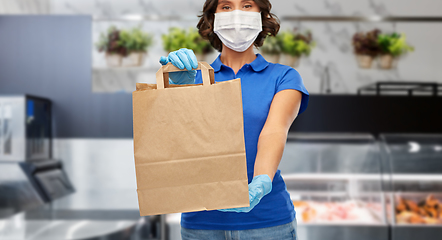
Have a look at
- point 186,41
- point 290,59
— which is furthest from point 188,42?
point 290,59

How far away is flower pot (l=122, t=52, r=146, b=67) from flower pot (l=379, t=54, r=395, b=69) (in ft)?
5.96

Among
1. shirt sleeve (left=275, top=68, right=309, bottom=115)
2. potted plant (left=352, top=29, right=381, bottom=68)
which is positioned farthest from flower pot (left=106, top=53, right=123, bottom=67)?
shirt sleeve (left=275, top=68, right=309, bottom=115)

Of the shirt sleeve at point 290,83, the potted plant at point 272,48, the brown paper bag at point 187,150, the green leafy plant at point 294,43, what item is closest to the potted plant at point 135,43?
the potted plant at point 272,48

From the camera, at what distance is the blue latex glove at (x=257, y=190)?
84 cm

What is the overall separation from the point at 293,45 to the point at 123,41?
4.23 feet

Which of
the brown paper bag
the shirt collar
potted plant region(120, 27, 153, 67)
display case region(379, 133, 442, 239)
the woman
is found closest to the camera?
the brown paper bag

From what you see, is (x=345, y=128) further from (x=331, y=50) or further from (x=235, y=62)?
(x=235, y=62)

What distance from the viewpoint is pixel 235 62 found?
46.6 inches

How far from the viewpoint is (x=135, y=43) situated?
105 inches

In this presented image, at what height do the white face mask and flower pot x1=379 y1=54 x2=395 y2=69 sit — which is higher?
flower pot x1=379 y1=54 x2=395 y2=69

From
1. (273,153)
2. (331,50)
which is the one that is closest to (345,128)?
(331,50)

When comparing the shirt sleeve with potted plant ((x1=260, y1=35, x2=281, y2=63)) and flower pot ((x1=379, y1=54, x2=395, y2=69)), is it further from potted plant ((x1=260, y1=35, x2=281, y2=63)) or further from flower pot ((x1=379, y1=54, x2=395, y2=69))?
flower pot ((x1=379, y1=54, x2=395, y2=69))

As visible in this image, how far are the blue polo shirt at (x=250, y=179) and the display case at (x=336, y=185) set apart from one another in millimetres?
1523

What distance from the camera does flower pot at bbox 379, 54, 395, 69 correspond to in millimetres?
2592
